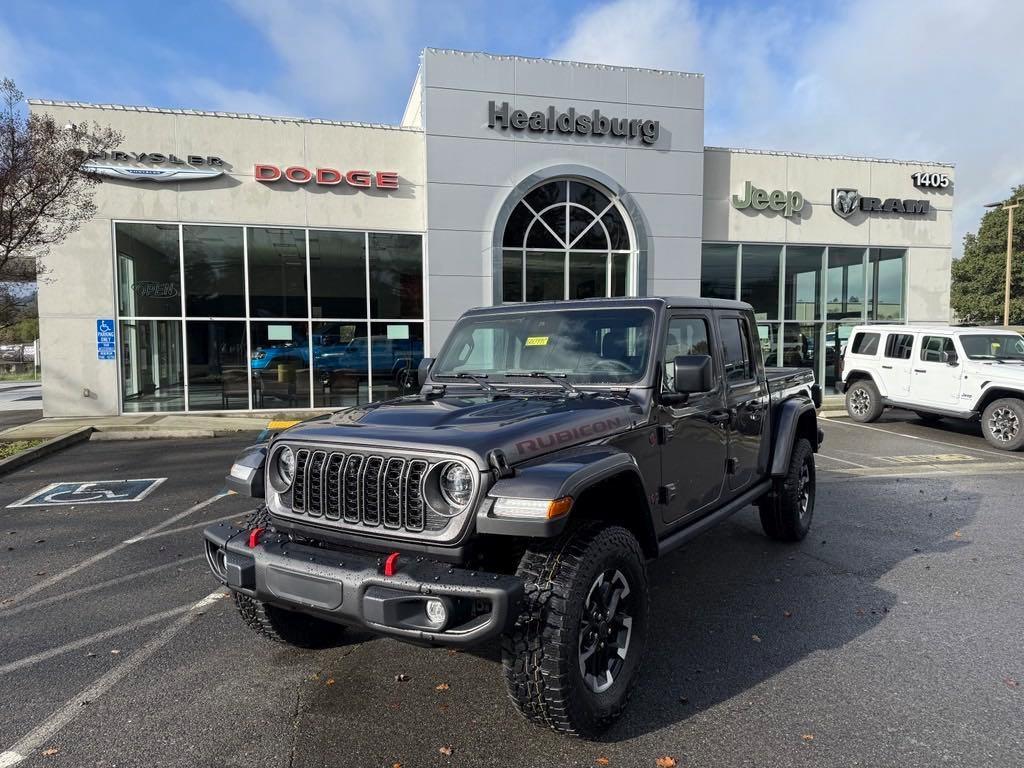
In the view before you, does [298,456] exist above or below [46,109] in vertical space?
below

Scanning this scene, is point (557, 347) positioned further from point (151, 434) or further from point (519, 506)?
point (151, 434)

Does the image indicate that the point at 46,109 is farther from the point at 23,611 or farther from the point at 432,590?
the point at 432,590

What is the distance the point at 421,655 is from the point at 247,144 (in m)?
13.8

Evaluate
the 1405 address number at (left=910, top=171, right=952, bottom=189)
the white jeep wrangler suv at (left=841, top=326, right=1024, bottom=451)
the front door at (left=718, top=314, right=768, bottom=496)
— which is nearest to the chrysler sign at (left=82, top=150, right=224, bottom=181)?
the front door at (left=718, top=314, right=768, bottom=496)

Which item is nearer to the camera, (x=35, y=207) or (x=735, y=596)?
(x=735, y=596)

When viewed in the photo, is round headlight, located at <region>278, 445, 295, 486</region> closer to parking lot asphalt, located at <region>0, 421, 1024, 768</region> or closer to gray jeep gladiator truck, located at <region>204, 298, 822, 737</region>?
gray jeep gladiator truck, located at <region>204, 298, 822, 737</region>

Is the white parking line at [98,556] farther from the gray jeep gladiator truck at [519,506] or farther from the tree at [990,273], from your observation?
the tree at [990,273]

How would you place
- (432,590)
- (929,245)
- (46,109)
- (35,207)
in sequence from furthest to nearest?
1. (929,245)
2. (46,109)
3. (35,207)
4. (432,590)

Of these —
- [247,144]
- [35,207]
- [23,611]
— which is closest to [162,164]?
[247,144]

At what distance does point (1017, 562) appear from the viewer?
5.24m

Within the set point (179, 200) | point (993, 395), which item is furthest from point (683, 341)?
point (179, 200)

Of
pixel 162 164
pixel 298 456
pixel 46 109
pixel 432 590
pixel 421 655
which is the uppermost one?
pixel 46 109

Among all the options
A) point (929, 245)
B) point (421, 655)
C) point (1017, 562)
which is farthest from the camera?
point (929, 245)

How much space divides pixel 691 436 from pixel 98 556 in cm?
465
